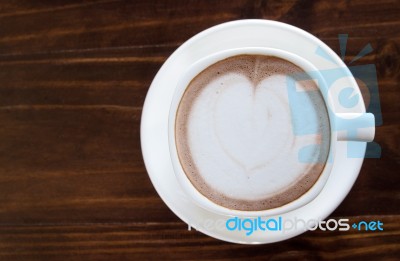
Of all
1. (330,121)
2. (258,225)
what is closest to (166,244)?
(258,225)

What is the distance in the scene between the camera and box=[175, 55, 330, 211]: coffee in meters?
0.60

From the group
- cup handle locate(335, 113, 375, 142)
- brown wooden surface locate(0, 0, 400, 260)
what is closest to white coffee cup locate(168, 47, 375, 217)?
cup handle locate(335, 113, 375, 142)

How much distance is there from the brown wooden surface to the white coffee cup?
0.15 metres

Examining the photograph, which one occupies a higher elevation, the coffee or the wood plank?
the coffee

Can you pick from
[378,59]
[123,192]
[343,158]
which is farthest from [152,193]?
[378,59]

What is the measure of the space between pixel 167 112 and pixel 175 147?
8cm

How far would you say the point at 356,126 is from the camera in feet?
1.88

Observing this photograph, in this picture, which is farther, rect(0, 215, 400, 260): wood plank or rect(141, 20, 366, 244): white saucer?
rect(0, 215, 400, 260): wood plank

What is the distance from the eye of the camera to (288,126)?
60 cm

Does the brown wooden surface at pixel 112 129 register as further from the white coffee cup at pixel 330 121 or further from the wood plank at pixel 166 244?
the white coffee cup at pixel 330 121

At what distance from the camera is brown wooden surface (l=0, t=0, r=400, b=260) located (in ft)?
2.40
